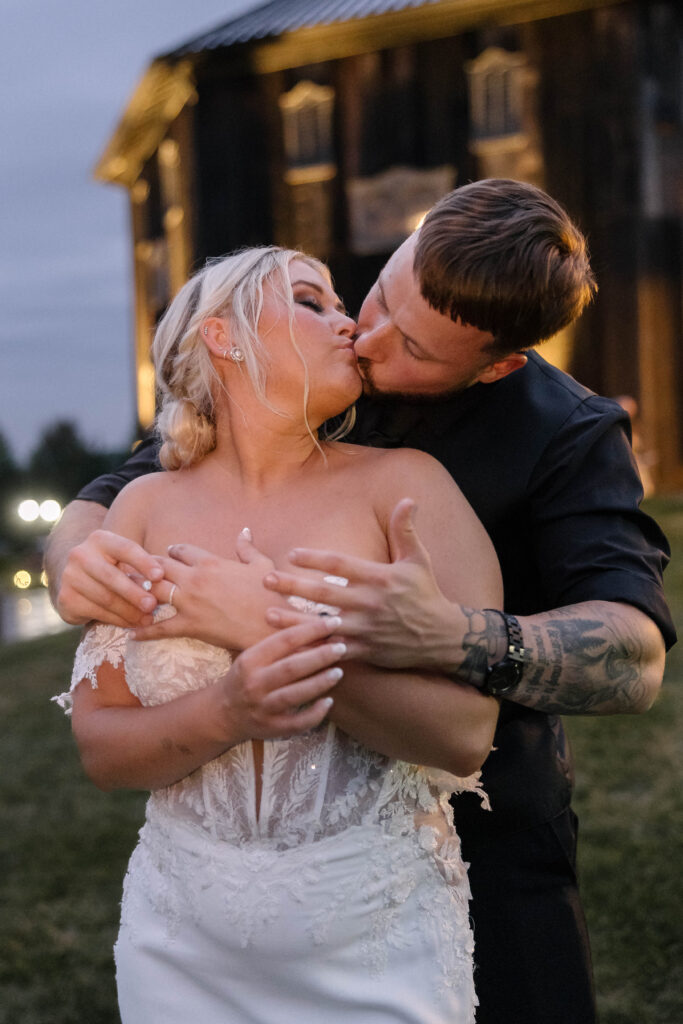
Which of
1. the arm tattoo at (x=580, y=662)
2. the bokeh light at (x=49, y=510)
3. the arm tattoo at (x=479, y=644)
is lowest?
the bokeh light at (x=49, y=510)

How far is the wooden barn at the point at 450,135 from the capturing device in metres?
16.1

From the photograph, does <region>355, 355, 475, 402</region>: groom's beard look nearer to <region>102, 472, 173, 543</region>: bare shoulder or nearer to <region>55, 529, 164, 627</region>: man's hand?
<region>102, 472, 173, 543</region>: bare shoulder

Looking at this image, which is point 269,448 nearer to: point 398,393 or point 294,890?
point 398,393

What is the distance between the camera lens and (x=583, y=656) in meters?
1.95

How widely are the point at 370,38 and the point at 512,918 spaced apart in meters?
18.1

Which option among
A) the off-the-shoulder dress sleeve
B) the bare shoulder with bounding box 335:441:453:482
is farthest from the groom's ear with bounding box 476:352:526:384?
the off-the-shoulder dress sleeve

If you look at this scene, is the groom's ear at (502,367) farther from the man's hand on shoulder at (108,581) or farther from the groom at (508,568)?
the man's hand on shoulder at (108,581)

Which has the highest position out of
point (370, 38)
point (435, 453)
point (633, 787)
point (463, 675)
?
point (370, 38)

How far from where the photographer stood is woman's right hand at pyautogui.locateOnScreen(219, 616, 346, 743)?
167cm

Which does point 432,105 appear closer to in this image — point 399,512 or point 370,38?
point 370,38

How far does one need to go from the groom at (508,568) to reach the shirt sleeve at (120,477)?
27 cm

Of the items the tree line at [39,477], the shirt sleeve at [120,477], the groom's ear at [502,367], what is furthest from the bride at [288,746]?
the tree line at [39,477]

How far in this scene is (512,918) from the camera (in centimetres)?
233

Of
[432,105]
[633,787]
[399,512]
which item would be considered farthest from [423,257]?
[432,105]
